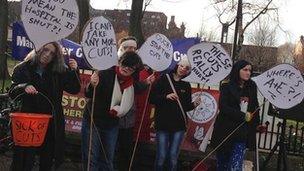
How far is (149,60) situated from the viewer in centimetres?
611

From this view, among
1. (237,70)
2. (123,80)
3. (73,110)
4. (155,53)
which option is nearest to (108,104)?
(123,80)

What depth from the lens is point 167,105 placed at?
6059 mm

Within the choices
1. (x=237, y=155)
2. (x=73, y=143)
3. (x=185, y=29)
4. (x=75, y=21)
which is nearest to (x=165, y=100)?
(x=237, y=155)

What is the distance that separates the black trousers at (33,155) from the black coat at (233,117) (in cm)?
193

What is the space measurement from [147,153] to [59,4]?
319 centimetres

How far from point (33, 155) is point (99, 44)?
4.40ft

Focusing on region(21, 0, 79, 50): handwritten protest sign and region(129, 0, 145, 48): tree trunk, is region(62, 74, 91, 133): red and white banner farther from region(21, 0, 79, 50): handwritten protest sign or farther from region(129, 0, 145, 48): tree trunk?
region(129, 0, 145, 48): tree trunk

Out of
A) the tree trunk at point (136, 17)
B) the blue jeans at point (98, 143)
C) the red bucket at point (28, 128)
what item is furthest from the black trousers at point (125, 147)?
the tree trunk at point (136, 17)

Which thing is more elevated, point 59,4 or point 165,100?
point 59,4

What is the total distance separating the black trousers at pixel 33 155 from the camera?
5.16 m

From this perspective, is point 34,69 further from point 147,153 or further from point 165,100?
point 147,153

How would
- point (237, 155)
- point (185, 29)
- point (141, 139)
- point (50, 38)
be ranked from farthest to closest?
point (185, 29), point (141, 139), point (237, 155), point (50, 38)

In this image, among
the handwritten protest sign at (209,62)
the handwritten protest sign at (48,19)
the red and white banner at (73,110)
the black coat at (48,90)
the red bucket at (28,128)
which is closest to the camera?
the red bucket at (28,128)

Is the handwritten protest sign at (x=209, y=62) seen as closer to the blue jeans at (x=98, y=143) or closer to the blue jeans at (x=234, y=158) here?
the blue jeans at (x=234, y=158)
